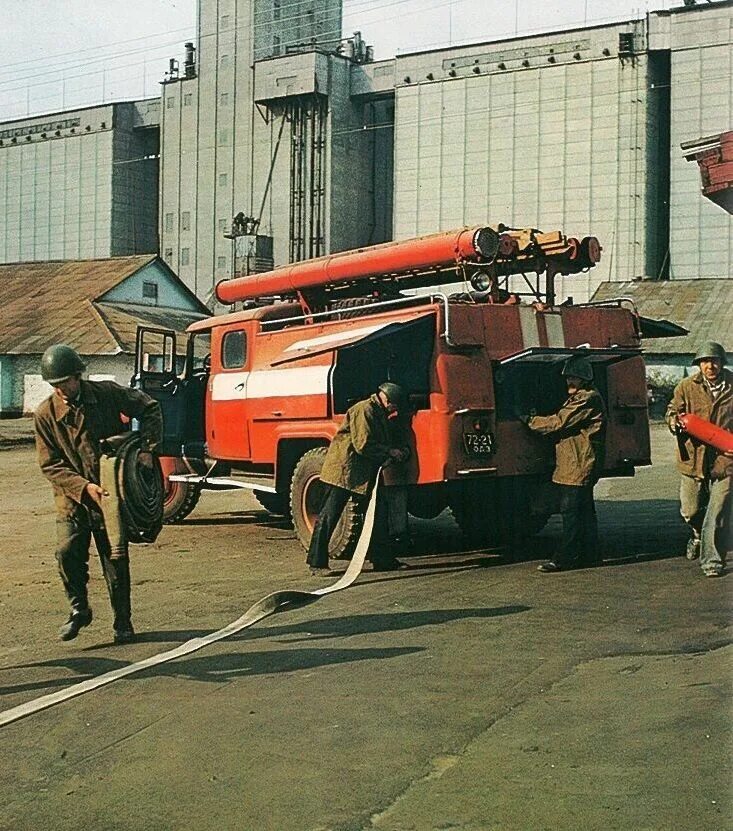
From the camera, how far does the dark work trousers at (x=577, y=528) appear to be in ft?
34.8

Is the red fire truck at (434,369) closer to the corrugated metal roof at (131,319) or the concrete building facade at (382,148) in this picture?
the corrugated metal roof at (131,319)

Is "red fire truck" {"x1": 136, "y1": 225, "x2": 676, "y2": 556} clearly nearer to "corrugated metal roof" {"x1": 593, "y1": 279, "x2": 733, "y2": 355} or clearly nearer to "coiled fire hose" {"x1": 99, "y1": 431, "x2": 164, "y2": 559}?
"coiled fire hose" {"x1": 99, "y1": 431, "x2": 164, "y2": 559}

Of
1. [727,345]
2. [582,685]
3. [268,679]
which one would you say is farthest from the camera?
[727,345]

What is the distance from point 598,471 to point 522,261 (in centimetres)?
240

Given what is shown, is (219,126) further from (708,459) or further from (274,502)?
(708,459)

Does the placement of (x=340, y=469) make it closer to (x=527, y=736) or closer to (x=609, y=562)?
(x=609, y=562)

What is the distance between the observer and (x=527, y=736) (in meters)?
5.57

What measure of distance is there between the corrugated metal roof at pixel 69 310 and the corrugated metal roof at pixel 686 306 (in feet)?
58.2

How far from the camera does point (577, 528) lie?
10.7 metres

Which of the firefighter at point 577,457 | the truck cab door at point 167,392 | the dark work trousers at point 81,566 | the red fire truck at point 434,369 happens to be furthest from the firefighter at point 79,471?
the truck cab door at point 167,392

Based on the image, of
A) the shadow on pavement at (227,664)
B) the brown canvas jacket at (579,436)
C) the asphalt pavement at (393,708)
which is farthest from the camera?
the brown canvas jacket at (579,436)

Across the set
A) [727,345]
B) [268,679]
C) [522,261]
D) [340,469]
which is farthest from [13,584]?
[727,345]

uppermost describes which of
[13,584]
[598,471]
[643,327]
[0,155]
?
[0,155]

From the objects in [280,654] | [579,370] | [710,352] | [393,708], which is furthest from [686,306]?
[393,708]
